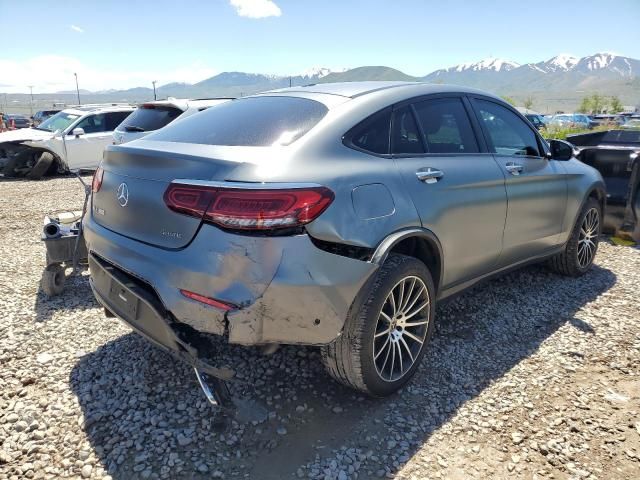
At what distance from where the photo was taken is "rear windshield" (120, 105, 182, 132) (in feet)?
27.6

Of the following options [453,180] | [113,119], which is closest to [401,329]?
[453,180]

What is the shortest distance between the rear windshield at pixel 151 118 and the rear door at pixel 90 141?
337cm

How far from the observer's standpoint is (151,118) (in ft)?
28.1

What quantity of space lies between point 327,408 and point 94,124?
1179 centimetres

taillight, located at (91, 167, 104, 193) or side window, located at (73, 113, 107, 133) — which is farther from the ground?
side window, located at (73, 113, 107, 133)

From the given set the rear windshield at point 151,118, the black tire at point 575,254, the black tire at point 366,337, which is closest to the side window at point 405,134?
the black tire at point 366,337

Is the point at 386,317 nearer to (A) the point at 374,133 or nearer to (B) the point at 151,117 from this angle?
(A) the point at 374,133

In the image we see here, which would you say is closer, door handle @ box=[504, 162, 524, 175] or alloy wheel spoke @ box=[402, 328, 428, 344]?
alloy wheel spoke @ box=[402, 328, 428, 344]

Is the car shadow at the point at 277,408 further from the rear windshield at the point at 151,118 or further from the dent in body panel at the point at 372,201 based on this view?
the rear windshield at the point at 151,118

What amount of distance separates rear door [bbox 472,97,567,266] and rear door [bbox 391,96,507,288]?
0.49 ft

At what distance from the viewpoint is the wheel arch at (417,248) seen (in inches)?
96.9

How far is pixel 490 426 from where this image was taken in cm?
260

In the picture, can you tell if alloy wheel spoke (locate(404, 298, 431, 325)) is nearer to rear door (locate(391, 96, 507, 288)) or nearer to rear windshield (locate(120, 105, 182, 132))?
rear door (locate(391, 96, 507, 288))

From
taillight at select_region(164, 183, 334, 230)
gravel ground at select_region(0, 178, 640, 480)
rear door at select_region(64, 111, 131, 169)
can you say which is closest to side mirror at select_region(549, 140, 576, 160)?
gravel ground at select_region(0, 178, 640, 480)
